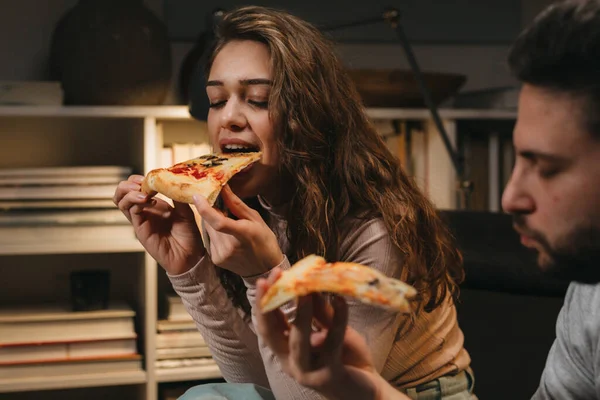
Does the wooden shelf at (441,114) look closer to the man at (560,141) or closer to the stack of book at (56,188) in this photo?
the stack of book at (56,188)

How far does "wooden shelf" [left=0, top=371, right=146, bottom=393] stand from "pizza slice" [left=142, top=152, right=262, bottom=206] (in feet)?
3.58

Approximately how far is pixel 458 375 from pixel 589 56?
0.86 meters

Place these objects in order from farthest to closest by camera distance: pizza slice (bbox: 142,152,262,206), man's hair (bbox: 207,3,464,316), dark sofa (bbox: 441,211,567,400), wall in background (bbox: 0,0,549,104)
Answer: wall in background (bbox: 0,0,549,104) < dark sofa (bbox: 441,211,567,400) < man's hair (bbox: 207,3,464,316) < pizza slice (bbox: 142,152,262,206)

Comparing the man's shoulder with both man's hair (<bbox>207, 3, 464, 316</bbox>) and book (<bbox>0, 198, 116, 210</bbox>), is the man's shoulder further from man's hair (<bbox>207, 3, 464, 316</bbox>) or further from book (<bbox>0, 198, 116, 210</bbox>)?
book (<bbox>0, 198, 116, 210</bbox>)

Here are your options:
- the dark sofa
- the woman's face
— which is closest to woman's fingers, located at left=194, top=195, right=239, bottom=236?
the woman's face

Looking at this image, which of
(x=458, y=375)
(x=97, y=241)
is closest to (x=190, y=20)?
(x=97, y=241)

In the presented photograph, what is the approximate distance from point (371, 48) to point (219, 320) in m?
1.70

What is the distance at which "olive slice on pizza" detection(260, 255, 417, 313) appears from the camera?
90cm

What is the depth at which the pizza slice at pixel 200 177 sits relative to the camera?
1419 mm

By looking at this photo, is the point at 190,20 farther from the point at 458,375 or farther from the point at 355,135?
the point at 458,375

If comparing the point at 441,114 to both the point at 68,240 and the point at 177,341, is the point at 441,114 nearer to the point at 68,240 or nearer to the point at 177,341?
the point at 177,341

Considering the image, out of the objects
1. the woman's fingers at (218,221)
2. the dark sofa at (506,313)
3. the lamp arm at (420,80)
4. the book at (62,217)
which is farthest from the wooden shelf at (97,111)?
the woman's fingers at (218,221)

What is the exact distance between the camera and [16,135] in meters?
2.73

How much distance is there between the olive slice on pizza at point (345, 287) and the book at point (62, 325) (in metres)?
1.66
